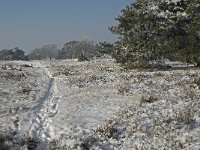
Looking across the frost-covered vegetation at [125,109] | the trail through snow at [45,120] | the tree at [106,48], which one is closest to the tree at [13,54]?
the tree at [106,48]

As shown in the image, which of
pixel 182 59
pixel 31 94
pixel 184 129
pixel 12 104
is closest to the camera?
pixel 184 129

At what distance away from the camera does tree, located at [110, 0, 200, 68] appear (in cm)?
3528

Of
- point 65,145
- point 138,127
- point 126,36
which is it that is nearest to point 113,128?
point 138,127

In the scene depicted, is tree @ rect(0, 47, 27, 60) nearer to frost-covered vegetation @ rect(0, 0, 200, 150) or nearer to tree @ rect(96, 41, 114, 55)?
tree @ rect(96, 41, 114, 55)

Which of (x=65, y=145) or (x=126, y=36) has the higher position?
(x=126, y=36)

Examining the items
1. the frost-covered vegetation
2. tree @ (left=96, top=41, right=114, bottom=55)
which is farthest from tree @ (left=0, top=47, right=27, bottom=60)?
the frost-covered vegetation

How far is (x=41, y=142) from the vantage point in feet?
45.9

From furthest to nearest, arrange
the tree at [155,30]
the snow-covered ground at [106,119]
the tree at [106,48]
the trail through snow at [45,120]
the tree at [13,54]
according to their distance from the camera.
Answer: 1. the tree at [13,54]
2. the tree at [106,48]
3. the tree at [155,30]
4. the trail through snow at [45,120]
5. the snow-covered ground at [106,119]

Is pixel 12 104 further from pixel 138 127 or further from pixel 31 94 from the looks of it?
pixel 138 127

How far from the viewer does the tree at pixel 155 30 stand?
116ft

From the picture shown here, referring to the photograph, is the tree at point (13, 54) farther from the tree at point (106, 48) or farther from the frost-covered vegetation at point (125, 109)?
the frost-covered vegetation at point (125, 109)

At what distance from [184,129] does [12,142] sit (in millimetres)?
6626

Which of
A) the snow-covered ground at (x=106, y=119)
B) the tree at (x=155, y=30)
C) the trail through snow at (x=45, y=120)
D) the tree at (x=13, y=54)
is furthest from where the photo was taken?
the tree at (x=13, y=54)

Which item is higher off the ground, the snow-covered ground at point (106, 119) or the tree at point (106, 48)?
the tree at point (106, 48)
